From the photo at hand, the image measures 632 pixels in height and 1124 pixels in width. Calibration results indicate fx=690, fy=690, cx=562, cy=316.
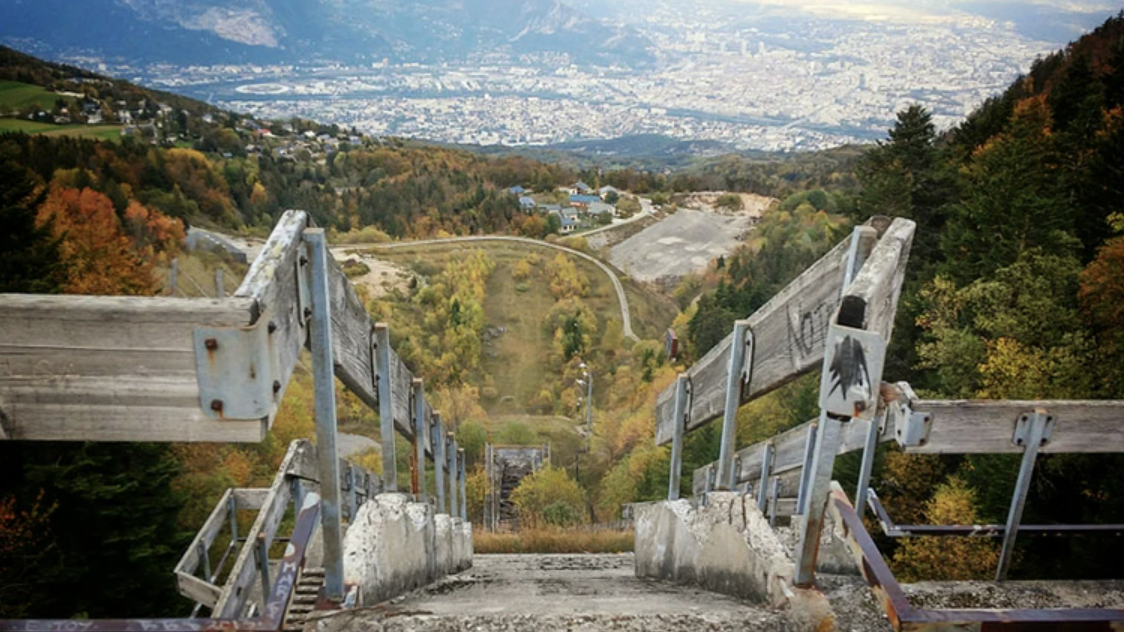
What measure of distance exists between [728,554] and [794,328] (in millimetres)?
900

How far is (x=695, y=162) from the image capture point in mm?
162875

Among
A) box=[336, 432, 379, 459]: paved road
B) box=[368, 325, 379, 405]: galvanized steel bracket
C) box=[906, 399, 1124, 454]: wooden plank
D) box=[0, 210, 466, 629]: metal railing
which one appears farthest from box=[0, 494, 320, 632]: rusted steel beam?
box=[336, 432, 379, 459]: paved road

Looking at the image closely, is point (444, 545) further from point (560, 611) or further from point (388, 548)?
point (560, 611)

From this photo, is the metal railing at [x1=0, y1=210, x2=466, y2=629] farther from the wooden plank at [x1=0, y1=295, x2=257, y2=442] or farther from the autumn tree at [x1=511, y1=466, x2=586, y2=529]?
the autumn tree at [x1=511, y1=466, x2=586, y2=529]

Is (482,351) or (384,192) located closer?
(482,351)

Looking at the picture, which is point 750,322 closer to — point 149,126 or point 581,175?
point 149,126

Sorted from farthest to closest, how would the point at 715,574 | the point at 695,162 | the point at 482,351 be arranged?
1. the point at 695,162
2. the point at 482,351
3. the point at 715,574

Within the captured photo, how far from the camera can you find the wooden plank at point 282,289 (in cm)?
143

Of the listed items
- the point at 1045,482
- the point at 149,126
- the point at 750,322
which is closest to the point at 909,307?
the point at 1045,482

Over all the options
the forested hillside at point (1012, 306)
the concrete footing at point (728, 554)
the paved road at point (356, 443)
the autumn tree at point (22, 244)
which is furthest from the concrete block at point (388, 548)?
the paved road at point (356, 443)

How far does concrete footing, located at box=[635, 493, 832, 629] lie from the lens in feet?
6.96

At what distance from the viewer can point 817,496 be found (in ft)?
6.49

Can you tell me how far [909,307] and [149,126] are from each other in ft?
314

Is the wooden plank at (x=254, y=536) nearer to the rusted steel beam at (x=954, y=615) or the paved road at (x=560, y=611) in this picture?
the paved road at (x=560, y=611)
